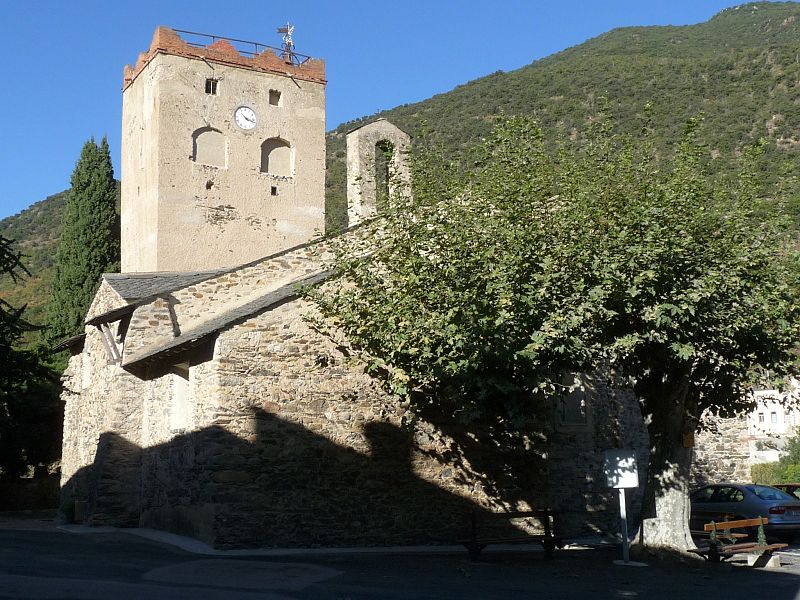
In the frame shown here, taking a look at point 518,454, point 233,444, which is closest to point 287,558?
point 233,444

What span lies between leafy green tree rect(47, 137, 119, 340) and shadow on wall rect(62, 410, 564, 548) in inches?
713

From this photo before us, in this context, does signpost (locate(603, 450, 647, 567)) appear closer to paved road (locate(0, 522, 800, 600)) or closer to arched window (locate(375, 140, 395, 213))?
paved road (locate(0, 522, 800, 600))

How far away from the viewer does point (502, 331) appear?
11500 mm

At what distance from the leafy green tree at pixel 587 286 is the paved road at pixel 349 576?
5.00 ft

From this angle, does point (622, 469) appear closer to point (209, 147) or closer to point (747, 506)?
point (747, 506)

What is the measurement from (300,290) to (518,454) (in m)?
5.55

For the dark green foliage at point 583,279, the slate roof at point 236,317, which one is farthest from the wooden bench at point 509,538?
the slate roof at point 236,317

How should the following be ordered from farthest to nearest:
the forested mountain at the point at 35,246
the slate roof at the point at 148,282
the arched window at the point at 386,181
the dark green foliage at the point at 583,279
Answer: the forested mountain at the point at 35,246, the slate roof at the point at 148,282, the arched window at the point at 386,181, the dark green foliage at the point at 583,279

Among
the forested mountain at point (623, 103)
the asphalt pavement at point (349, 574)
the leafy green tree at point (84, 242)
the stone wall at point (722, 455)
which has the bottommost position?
the asphalt pavement at point (349, 574)

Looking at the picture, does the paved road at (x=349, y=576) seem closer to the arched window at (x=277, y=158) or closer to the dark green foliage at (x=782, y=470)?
the arched window at (x=277, y=158)

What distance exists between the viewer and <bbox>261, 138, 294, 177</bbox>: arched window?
93.1 ft

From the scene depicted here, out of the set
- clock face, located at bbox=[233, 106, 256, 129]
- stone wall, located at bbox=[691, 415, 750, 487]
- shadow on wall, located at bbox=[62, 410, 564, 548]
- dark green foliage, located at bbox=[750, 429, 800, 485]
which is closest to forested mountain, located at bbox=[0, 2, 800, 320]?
clock face, located at bbox=[233, 106, 256, 129]

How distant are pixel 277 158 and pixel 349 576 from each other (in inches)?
790

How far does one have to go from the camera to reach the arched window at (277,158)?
2838 centimetres
